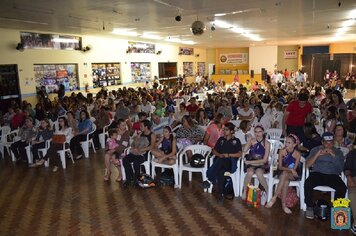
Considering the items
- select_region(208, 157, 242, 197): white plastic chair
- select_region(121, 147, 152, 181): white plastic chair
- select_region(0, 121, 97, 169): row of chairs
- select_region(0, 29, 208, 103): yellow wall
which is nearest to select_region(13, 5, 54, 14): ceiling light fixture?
select_region(0, 121, 97, 169): row of chairs

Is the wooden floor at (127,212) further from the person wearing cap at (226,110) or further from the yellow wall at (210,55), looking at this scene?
the yellow wall at (210,55)

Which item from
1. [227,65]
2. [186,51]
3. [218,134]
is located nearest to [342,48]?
[227,65]

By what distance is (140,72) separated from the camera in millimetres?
17719

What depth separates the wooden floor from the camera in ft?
12.9

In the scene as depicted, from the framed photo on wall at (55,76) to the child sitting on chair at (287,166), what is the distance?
1010 cm

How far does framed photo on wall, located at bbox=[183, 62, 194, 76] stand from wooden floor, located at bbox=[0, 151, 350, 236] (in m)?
18.6

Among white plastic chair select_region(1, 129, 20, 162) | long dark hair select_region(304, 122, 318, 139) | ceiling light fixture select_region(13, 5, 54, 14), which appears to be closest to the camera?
long dark hair select_region(304, 122, 318, 139)

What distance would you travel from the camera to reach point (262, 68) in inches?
1009

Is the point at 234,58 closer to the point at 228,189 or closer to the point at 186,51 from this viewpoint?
the point at 186,51

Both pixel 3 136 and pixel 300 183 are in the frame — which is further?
pixel 3 136

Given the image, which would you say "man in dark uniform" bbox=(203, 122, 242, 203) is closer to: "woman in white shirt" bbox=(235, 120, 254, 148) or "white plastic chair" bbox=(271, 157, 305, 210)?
"white plastic chair" bbox=(271, 157, 305, 210)

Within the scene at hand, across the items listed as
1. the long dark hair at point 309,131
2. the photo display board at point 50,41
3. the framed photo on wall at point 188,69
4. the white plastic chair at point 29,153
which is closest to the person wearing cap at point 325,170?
the long dark hair at point 309,131

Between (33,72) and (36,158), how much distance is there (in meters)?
5.77

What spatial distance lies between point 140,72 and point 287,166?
1426 centimetres
